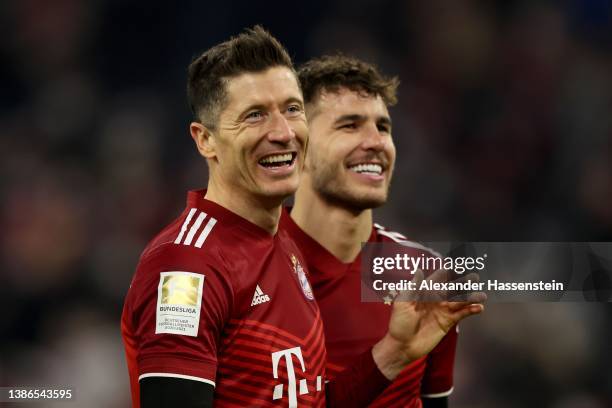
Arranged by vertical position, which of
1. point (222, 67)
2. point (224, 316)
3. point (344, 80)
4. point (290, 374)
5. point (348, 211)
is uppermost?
point (344, 80)

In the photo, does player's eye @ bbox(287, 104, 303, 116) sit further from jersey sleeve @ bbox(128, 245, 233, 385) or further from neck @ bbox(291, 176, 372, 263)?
neck @ bbox(291, 176, 372, 263)

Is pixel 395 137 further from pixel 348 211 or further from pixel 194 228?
pixel 194 228

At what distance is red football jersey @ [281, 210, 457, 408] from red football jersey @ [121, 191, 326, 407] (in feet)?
1.38


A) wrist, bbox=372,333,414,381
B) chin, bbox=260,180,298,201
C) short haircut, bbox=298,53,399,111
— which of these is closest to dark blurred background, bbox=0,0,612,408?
short haircut, bbox=298,53,399,111

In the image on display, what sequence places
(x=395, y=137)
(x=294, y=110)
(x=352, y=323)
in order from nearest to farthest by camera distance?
(x=294, y=110) < (x=352, y=323) < (x=395, y=137)

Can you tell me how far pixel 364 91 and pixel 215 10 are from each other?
3.10 meters

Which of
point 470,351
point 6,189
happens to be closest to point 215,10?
point 6,189

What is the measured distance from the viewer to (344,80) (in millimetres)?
3391

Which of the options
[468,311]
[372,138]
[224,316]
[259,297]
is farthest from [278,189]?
[372,138]

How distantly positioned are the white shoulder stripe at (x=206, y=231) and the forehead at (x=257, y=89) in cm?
34

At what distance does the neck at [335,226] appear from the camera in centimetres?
329

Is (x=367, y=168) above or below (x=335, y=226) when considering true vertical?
above

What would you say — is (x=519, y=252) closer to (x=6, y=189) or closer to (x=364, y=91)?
(x=364, y=91)

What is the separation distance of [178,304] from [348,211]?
1.22 meters
